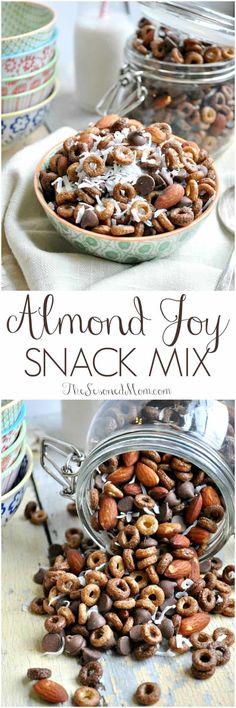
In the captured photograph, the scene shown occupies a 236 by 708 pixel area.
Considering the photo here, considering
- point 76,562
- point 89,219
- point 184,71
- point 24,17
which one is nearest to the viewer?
point 89,219

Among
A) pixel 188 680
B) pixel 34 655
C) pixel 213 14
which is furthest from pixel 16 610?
pixel 213 14

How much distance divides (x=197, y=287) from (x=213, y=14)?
0.83 feet

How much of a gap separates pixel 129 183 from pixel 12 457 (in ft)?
0.99

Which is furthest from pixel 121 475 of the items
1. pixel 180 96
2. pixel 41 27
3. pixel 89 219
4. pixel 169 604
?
pixel 41 27

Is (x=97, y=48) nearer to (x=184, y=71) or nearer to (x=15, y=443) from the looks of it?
(x=184, y=71)

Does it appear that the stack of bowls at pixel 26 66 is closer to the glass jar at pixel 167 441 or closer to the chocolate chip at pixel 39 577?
the glass jar at pixel 167 441

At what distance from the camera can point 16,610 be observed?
0.93m

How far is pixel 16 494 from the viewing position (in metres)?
0.99

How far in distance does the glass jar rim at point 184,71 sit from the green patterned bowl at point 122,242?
0.21 m

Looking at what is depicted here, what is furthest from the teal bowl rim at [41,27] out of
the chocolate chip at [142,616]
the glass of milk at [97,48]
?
the chocolate chip at [142,616]

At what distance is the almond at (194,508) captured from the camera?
90 cm

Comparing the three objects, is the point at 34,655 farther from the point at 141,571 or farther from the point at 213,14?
the point at 213,14

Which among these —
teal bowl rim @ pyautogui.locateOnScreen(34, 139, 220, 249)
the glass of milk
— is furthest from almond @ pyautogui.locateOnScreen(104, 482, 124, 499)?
the glass of milk

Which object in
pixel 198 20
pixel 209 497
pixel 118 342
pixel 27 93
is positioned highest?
pixel 198 20
